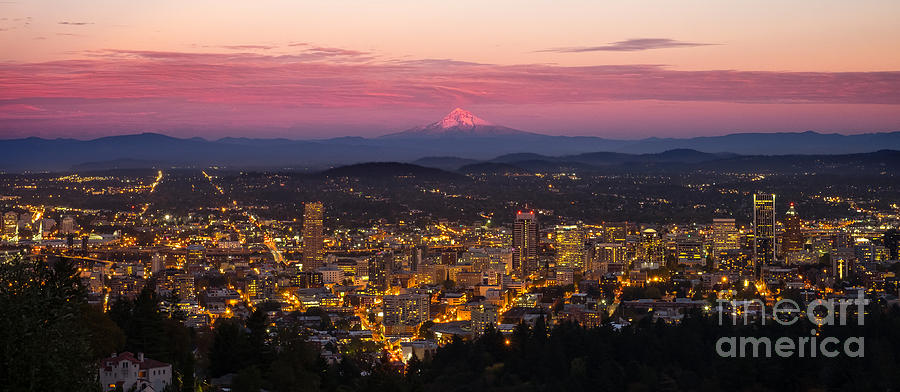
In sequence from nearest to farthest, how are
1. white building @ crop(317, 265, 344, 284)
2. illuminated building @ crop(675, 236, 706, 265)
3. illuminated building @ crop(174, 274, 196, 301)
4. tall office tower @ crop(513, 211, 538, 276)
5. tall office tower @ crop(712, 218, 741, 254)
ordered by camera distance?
illuminated building @ crop(174, 274, 196, 301) → white building @ crop(317, 265, 344, 284) → tall office tower @ crop(513, 211, 538, 276) → illuminated building @ crop(675, 236, 706, 265) → tall office tower @ crop(712, 218, 741, 254)

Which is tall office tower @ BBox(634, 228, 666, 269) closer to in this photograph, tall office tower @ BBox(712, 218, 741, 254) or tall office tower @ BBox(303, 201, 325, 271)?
tall office tower @ BBox(712, 218, 741, 254)

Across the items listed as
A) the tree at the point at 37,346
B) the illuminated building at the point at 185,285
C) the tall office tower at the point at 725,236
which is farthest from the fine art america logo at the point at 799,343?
A: the tall office tower at the point at 725,236

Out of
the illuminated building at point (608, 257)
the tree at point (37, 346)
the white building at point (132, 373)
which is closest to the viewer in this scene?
the tree at point (37, 346)

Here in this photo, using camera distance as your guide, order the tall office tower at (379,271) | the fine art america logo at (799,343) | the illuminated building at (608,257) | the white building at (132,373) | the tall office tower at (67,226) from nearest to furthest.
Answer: the white building at (132,373), the fine art america logo at (799,343), the tall office tower at (379,271), the illuminated building at (608,257), the tall office tower at (67,226)

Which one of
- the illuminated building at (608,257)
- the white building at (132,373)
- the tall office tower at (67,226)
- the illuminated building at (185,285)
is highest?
the white building at (132,373)

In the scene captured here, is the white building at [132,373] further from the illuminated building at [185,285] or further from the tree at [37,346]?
the illuminated building at [185,285]

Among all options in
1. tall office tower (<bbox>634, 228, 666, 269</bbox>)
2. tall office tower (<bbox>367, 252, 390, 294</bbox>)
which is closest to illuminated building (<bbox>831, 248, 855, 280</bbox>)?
tall office tower (<bbox>634, 228, 666, 269</bbox>)

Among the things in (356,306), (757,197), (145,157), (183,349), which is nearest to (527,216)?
(757,197)
